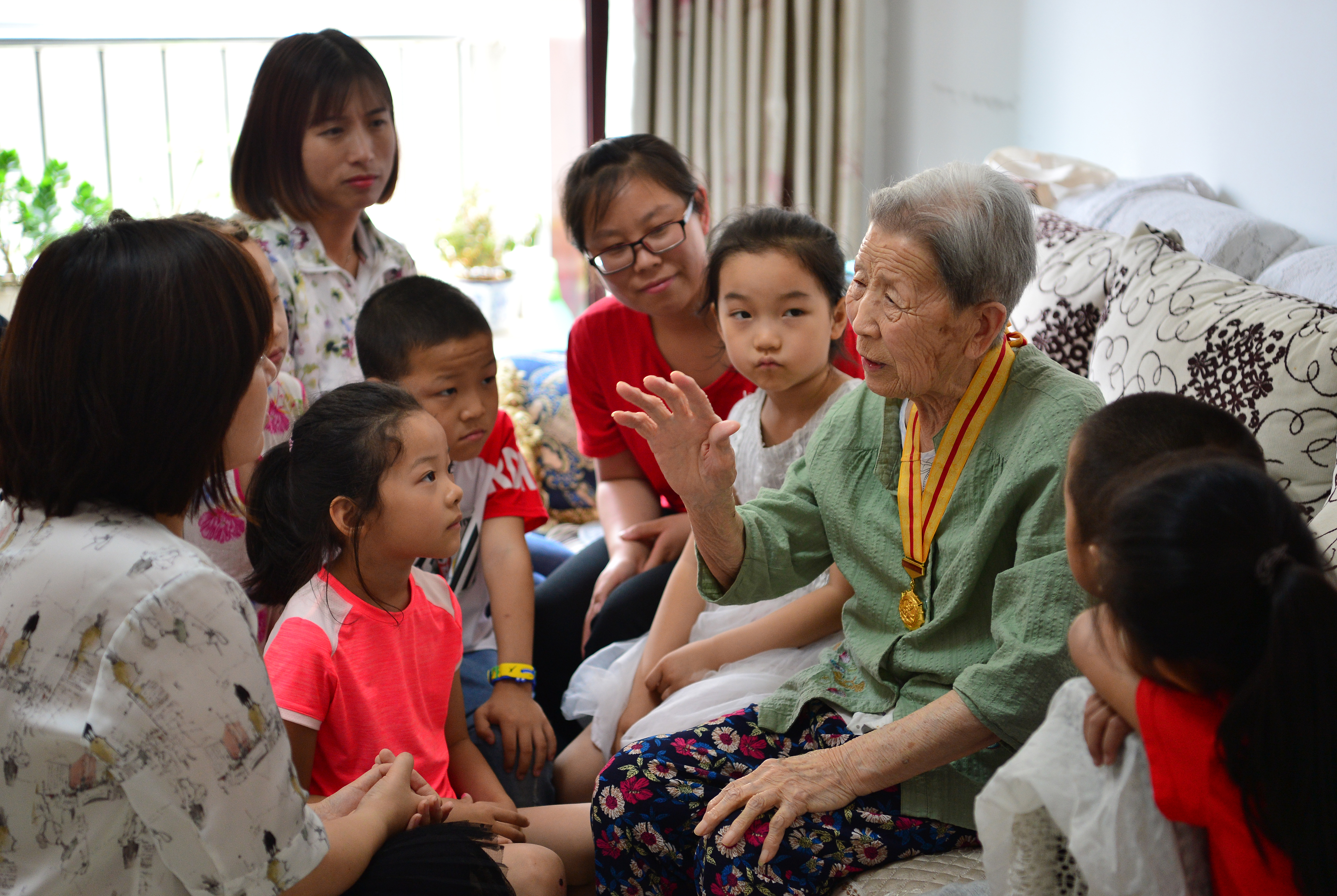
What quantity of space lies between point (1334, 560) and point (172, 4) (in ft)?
18.6

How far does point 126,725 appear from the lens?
0.91m

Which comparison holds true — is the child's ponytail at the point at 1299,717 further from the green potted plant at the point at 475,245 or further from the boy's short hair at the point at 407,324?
the green potted plant at the point at 475,245

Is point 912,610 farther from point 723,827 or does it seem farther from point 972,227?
point 972,227

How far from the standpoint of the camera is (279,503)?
4.97 ft

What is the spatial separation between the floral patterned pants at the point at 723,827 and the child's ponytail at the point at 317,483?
1.69ft

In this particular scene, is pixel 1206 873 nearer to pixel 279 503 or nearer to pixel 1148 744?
pixel 1148 744

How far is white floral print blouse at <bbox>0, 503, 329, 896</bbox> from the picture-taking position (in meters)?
0.92

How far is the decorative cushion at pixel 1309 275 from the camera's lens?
1.62m

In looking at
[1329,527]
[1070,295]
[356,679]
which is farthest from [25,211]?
[1329,527]

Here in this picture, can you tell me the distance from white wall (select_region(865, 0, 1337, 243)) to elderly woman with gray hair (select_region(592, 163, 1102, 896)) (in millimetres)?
986

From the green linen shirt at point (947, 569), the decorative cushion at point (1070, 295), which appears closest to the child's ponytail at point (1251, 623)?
the green linen shirt at point (947, 569)

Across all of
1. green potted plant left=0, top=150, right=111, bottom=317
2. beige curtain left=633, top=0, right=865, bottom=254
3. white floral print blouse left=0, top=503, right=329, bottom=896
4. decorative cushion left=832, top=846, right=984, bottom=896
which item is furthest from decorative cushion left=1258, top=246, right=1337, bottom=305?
green potted plant left=0, top=150, right=111, bottom=317

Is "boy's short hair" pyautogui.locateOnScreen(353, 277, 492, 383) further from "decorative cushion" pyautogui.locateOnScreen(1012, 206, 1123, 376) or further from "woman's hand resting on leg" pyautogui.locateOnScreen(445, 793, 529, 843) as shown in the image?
"decorative cushion" pyautogui.locateOnScreen(1012, 206, 1123, 376)

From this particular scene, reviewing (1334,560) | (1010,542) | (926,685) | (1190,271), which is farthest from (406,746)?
(1190,271)
